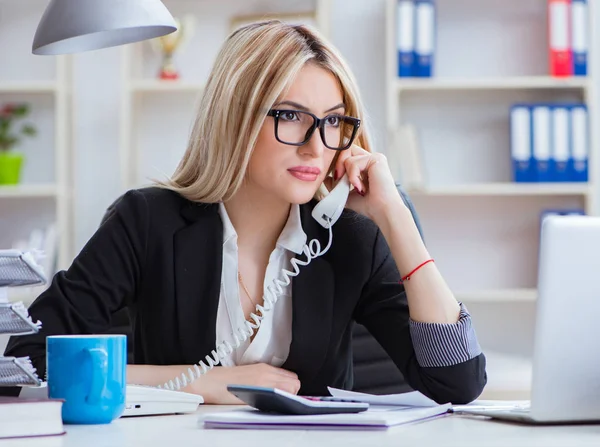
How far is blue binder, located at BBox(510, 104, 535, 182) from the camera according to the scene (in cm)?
342

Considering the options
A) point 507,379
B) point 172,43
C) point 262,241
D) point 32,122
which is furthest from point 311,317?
point 32,122

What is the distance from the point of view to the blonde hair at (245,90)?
170 centimetres

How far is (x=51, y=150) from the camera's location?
376 centimetres

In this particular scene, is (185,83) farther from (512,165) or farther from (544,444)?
(544,444)

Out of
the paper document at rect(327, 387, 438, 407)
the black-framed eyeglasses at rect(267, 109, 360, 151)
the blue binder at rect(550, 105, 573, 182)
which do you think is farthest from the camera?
the blue binder at rect(550, 105, 573, 182)

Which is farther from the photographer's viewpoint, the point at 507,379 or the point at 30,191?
the point at 30,191

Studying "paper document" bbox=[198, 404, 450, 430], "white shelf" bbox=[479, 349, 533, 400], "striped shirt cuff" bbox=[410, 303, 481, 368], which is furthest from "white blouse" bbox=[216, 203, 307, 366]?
"white shelf" bbox=[479, 349, 533, 400]

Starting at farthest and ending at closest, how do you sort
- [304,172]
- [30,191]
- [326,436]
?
1. [30,191]
2. [304,172]
3. [326,436]

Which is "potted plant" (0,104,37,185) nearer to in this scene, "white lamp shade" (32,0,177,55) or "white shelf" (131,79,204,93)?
"white shelf" (131,79,204,93)

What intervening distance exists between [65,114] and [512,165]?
5.90ft

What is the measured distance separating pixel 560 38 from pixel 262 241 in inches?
81.4

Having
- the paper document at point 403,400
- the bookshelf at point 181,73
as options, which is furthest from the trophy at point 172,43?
the paper document at point 403,400

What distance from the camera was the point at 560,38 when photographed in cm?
345

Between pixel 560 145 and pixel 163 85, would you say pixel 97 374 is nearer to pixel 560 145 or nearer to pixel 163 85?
pixel 163 85
